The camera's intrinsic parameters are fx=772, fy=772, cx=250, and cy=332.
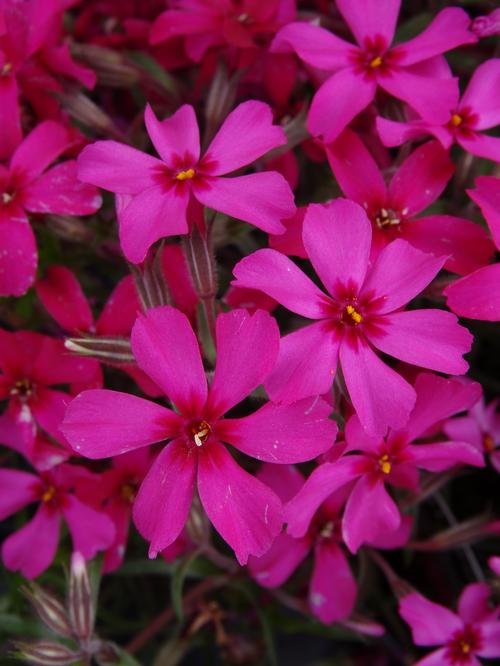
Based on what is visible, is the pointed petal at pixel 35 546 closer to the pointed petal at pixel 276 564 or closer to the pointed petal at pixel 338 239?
the pointed petal at pixel 276 564

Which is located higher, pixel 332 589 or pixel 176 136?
pixel 176 136

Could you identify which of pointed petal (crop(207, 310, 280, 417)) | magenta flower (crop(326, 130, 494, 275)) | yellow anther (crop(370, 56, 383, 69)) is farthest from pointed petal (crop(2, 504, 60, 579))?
yellow anther (crop(370, 56, 383, 69))

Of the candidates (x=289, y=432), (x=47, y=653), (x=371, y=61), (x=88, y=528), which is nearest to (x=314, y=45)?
(x=371, y=61)

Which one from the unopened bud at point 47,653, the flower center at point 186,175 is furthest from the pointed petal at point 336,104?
the unopened bud at point 47,653

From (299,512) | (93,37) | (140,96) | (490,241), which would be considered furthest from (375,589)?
(93,37)

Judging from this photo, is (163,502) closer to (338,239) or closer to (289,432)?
(289,432)
